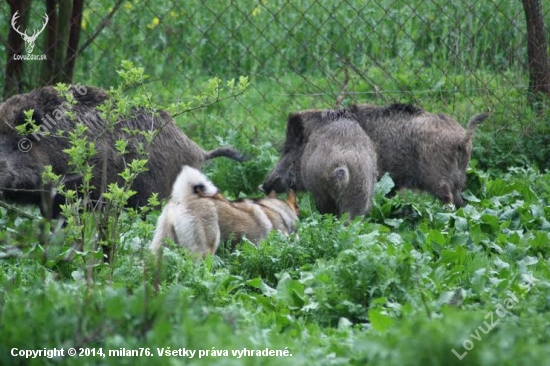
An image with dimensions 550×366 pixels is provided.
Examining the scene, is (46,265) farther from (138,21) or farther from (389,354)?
(138,21)

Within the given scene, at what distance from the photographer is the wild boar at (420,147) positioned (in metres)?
8.00

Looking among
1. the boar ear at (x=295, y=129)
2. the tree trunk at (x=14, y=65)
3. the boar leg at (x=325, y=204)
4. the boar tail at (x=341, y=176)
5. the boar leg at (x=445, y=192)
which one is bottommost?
the boar leg at (x=325, y=204)

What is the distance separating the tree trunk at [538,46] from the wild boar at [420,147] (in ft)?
6.13

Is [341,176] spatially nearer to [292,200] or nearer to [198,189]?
[292,200]

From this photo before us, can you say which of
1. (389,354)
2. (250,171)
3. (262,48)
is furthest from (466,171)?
(389,354)

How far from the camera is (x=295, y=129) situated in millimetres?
8484

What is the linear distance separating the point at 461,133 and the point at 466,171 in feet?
1.34

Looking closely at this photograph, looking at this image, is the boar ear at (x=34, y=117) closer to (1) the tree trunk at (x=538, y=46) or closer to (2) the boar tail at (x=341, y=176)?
(2) the boar tail at (x=341, y=176)

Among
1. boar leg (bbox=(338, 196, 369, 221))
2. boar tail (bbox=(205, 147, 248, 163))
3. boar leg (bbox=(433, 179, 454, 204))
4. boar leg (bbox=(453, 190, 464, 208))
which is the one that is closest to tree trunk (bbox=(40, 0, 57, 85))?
boar tail (bbox=(205, 147, 248, 163))

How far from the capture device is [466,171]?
836 cm

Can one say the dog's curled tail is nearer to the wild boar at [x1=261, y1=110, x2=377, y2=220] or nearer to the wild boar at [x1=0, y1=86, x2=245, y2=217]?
the wild boar at [x1=0, y1=86, x2=245, y2=217]

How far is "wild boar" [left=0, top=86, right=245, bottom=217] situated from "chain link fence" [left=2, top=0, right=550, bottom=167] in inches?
67.6

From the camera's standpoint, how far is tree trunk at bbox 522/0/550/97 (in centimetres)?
987

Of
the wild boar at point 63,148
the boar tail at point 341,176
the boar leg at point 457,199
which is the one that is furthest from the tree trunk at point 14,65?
the boar leg at point 457,199
